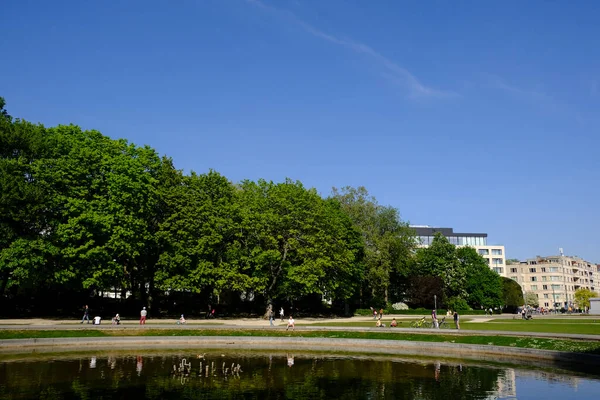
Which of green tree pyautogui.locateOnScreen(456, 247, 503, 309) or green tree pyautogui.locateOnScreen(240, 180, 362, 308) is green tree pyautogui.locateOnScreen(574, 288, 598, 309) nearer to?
green tree pyautogui.locateOnScreen(456, 247, 503, 309)

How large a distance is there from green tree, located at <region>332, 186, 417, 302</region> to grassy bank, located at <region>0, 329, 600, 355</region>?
4298cm

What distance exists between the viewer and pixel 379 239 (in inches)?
3743

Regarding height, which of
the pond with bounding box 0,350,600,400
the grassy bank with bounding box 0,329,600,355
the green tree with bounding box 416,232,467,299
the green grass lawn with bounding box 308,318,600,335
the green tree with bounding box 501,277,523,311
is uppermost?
the green tree with bounding box 416,232,467,299

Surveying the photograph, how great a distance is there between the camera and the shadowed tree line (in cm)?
5619

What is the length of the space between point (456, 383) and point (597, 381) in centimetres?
776

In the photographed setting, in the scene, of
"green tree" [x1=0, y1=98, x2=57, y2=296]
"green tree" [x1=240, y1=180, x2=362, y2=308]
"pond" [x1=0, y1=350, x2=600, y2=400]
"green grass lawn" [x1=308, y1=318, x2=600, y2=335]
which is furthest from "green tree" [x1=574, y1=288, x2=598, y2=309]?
"green tree" [x1=0, y1=98, x2=57, y2=296]

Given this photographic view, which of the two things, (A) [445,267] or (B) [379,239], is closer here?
(B) [379,239]

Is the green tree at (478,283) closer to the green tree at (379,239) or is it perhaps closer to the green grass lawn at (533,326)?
the green tree at (379,239)

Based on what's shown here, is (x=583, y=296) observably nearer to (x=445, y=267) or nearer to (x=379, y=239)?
(x=445, y=267)

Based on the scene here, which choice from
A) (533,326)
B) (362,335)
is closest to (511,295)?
(533,326)

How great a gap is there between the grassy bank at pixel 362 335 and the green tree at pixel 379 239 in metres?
43.0

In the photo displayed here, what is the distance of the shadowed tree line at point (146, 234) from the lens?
56.2 metres

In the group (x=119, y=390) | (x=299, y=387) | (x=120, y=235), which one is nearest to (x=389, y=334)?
(x=299, y=387)

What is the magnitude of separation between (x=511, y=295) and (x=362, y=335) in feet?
320
